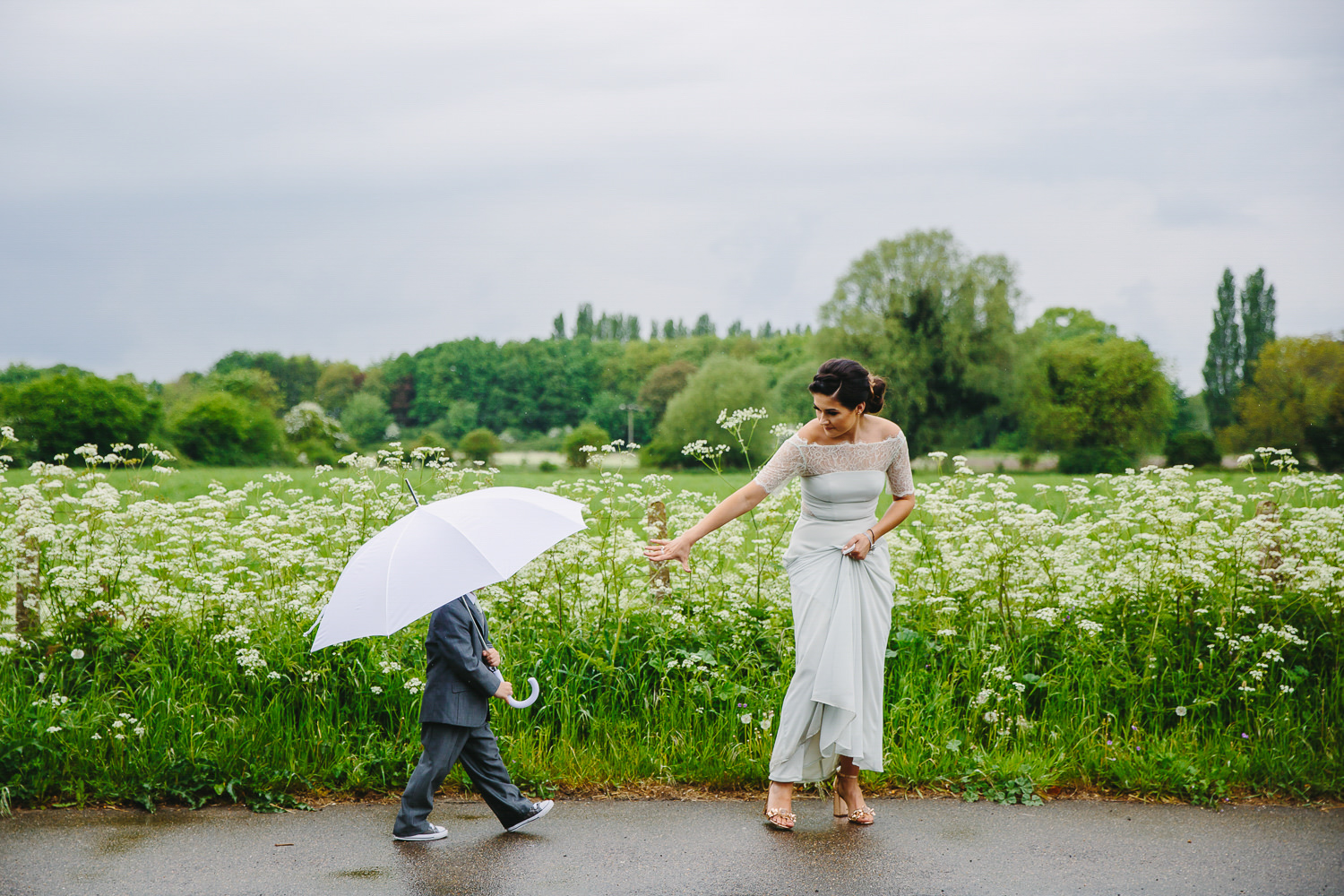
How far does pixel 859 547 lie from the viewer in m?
4.47

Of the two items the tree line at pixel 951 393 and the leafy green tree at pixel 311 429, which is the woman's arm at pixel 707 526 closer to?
the tree line at pixel 951 393

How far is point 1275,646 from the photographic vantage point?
580cm

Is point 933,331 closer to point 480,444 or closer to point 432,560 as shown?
point 480,444

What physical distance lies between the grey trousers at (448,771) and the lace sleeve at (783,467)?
1712 mm

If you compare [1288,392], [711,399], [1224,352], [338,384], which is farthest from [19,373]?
[1224,352]

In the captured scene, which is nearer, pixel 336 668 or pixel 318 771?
pixel 318 771

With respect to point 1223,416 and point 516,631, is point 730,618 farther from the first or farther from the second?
point 1223,416

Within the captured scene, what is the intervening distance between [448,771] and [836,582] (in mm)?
1933

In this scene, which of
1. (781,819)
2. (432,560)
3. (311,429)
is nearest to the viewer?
(432,560)

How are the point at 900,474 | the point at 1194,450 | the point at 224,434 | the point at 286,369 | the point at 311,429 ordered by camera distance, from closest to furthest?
1. the point at 900,474
2. the point at 1194,450
3. the point at 224,434
4. the point at 311,429
5. the point at 286,369

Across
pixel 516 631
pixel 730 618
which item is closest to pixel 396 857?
pixel 516 631

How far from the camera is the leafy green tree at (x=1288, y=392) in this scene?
50344mm

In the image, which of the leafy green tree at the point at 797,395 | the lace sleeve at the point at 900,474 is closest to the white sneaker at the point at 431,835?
the lace sleeve at the point at 900,474

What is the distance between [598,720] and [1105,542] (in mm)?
3749
